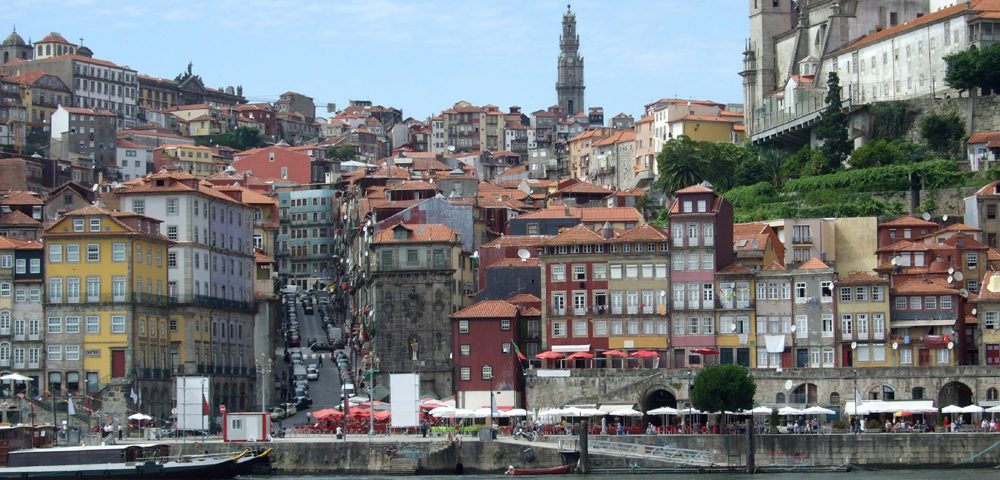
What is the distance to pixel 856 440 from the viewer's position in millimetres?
83562

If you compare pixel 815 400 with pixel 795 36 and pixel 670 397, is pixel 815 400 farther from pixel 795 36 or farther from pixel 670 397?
pixel 795 36

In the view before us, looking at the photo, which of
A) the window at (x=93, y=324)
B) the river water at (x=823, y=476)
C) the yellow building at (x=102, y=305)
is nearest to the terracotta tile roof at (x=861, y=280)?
the river water at (x=823, y=476)

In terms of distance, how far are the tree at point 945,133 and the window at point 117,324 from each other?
49.6 metres

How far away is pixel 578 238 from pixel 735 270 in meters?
7.44

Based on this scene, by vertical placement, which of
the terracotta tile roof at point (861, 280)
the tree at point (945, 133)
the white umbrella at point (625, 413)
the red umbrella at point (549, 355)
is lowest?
the white umbrella at point (625, 413)

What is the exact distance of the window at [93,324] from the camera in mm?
95125

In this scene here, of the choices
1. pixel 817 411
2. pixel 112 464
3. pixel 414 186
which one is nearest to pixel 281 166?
pixel 414 186

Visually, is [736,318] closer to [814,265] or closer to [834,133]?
[814,265]

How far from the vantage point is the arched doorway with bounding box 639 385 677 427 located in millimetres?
91938

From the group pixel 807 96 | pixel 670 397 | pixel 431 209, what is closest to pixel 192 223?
pixel 431 209

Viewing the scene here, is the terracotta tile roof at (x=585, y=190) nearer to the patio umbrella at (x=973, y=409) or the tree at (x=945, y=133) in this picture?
the tree at (x=945, y=133)

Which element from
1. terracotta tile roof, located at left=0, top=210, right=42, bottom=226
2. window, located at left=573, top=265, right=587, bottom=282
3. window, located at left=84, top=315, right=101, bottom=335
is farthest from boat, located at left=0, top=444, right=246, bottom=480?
terracotta tile roof, located at left=0, top=210, right=42, bottom=226

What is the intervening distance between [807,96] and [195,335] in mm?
46920

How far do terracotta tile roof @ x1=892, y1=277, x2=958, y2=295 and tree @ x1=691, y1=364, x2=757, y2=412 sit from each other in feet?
37.9
